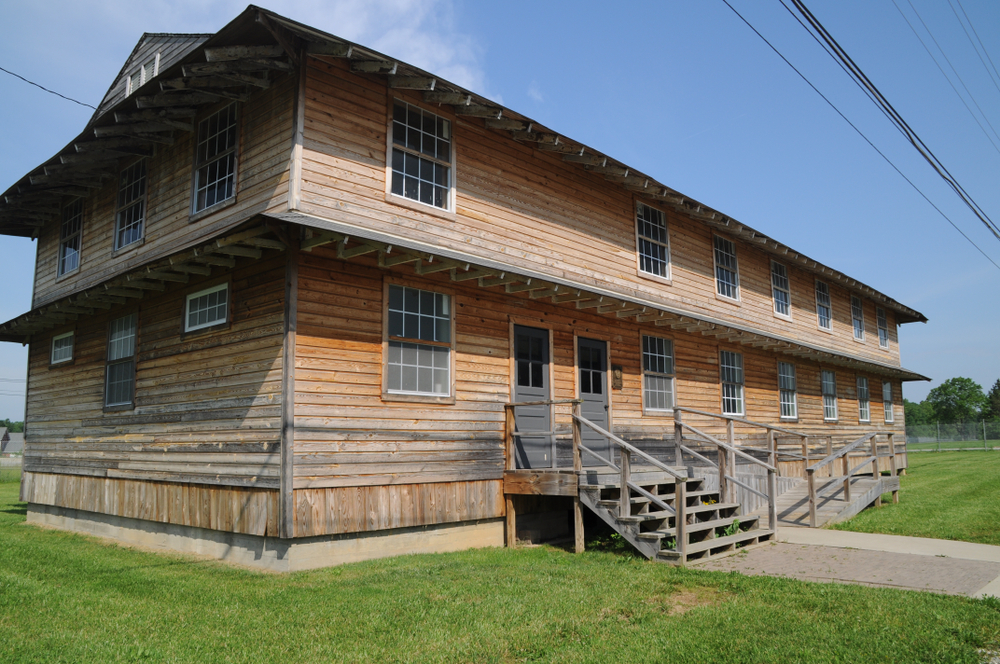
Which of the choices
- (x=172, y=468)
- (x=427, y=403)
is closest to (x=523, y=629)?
(x=427, y=403)

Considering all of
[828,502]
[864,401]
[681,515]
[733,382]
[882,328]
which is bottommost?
[828,502]

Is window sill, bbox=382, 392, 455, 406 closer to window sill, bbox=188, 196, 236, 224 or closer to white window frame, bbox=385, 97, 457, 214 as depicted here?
white window frame, bbox=385, 97, 457, 214

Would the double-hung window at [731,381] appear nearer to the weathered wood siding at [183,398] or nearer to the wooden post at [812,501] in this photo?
the wooden post at [812,501]

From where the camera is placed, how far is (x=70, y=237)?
1484 cm

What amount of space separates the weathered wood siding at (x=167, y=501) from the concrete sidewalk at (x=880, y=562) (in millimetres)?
5426

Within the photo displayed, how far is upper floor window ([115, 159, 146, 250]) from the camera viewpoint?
12.6 meters

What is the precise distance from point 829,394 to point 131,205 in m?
19.2

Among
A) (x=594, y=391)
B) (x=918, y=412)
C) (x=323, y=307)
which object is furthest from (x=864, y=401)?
(x=918, y=412)

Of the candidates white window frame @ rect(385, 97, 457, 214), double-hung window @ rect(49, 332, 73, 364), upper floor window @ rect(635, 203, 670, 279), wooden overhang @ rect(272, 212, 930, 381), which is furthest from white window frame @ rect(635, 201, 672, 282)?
double-hung window @ rect(49, 332, 73, 364)

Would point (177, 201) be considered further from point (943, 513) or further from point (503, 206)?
point (943, 513)

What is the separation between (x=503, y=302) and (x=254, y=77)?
185 inches

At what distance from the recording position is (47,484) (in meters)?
14.3

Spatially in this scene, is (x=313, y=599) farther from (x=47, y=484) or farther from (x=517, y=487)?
(x=47, y=484)

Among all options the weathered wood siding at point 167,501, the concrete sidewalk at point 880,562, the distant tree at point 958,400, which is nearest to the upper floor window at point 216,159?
the weathered wood siding at point 167,501
